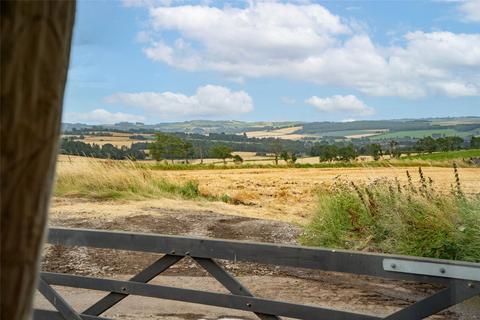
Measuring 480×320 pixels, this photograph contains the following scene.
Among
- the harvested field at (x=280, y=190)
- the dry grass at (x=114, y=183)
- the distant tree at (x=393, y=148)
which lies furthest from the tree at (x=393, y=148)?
the dry grass at (x=114, y=183)

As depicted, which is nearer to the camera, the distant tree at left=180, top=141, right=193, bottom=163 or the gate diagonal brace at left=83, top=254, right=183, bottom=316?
the gate diagonal brace at left=83, top=254, right=183, bottom=316

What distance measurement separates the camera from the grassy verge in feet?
49.7

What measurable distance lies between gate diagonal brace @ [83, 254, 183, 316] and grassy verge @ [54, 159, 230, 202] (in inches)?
420

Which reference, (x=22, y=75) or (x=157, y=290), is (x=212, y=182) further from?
(x=22, y=75)

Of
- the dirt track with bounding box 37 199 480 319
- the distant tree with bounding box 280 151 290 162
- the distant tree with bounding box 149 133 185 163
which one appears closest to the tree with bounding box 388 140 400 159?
the distant tree with bounding box 280 151 290 162

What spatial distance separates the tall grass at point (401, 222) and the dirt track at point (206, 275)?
0.55 meters

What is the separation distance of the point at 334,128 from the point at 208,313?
110 metres

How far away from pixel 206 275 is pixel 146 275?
4.14 m

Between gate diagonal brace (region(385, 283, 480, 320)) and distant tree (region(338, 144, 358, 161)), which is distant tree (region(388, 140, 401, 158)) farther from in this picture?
gate diagonal brace (region(385, 283, 480, 320))

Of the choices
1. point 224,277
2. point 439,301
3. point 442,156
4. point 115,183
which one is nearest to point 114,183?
point 115,183

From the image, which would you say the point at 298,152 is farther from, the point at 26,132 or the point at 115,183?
the point at 26,132

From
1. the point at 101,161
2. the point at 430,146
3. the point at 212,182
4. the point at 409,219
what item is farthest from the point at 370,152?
the point at 409,219

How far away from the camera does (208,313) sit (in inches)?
225

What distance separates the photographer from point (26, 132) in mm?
934
